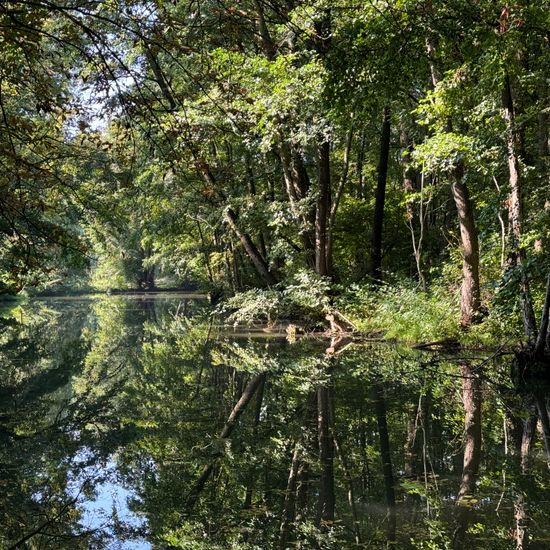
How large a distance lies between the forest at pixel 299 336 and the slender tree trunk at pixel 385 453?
0.03 m

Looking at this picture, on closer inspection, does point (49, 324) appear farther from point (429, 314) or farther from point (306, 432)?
point (306, 432)

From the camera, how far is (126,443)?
6434 millimetres

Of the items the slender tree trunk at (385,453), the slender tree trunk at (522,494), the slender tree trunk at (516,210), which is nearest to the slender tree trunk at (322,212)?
the slender tree trunk at (516,210)

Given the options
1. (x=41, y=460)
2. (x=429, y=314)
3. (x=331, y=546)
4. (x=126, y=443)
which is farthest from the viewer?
(x=429, y=314)

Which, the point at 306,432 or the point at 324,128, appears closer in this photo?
the point at 306,432

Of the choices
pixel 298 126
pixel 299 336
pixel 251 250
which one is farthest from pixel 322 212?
pixel 251 250

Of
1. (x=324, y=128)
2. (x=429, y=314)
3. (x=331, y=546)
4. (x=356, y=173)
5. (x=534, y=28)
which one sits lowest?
(x=331, y=546)

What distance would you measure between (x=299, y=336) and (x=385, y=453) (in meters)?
11.1

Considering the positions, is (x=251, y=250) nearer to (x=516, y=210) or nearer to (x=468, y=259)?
(x=468, y=259)

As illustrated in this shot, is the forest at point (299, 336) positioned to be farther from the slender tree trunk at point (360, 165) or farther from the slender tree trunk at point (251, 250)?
the slender tree trunk at point (360, 165)

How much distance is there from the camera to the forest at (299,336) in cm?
422

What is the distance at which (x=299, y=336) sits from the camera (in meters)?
16.8

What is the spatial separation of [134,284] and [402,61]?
6469 cm

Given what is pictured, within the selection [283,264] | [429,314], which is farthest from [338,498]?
[283,264]
